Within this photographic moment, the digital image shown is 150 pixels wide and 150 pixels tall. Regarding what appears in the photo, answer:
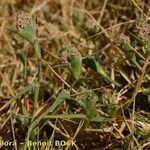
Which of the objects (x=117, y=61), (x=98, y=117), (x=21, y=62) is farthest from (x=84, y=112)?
(x=21, y=62)

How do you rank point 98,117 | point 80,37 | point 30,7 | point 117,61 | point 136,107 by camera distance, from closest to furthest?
point 98,117
point 136,107
point 117,61
point 80,37
point 30,7

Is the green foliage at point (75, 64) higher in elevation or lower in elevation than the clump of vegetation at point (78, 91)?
higher

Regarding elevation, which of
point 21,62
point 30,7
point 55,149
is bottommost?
point 55,149

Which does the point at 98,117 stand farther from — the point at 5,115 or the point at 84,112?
the point at 5,115

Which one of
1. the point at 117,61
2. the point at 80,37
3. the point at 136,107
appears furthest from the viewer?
the point at 80,37

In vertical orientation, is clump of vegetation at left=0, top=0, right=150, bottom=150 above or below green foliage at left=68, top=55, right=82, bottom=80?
below

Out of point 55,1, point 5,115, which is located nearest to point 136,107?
point 5,115

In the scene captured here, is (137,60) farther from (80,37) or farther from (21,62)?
(21,62)

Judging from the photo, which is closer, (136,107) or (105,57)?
(136,107)

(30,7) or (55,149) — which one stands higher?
(30,7)
